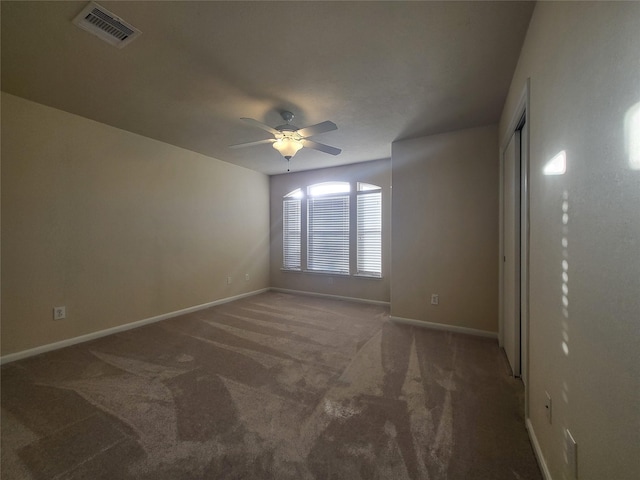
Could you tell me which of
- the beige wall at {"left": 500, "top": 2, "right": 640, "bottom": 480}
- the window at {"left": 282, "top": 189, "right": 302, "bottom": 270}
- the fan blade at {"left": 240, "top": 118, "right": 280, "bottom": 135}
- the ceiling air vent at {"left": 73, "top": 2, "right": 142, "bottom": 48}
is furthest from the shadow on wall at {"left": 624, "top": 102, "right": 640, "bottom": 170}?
the window at {"left": 282, "top": 189, "right": 302, "bottom": 270}

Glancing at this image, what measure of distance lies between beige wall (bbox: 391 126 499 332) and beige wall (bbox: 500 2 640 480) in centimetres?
183

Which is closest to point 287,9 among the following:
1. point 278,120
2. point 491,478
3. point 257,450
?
point 278,120

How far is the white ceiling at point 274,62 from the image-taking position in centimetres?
155

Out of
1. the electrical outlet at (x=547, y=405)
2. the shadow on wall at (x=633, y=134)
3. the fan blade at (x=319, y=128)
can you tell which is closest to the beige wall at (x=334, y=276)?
the fan blade at (x=319, y=128)

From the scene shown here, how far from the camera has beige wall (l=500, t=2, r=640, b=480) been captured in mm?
711

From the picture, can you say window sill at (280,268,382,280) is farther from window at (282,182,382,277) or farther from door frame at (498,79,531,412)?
door frame at (498,79,531,412)

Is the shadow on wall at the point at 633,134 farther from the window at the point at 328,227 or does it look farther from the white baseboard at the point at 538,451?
the window at the point at 328,227

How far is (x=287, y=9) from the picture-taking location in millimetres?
1500

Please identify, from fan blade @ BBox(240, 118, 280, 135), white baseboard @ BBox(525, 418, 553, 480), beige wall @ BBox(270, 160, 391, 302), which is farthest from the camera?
beige wall @ BBox(270, 160, 391, 302)

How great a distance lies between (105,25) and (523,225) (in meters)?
3.27

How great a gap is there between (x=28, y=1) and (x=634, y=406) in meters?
3.23

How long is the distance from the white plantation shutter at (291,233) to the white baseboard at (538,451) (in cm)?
428

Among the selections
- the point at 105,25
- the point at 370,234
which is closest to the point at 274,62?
the point at 105,25

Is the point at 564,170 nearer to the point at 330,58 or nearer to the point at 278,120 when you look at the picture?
the point at 330,58
